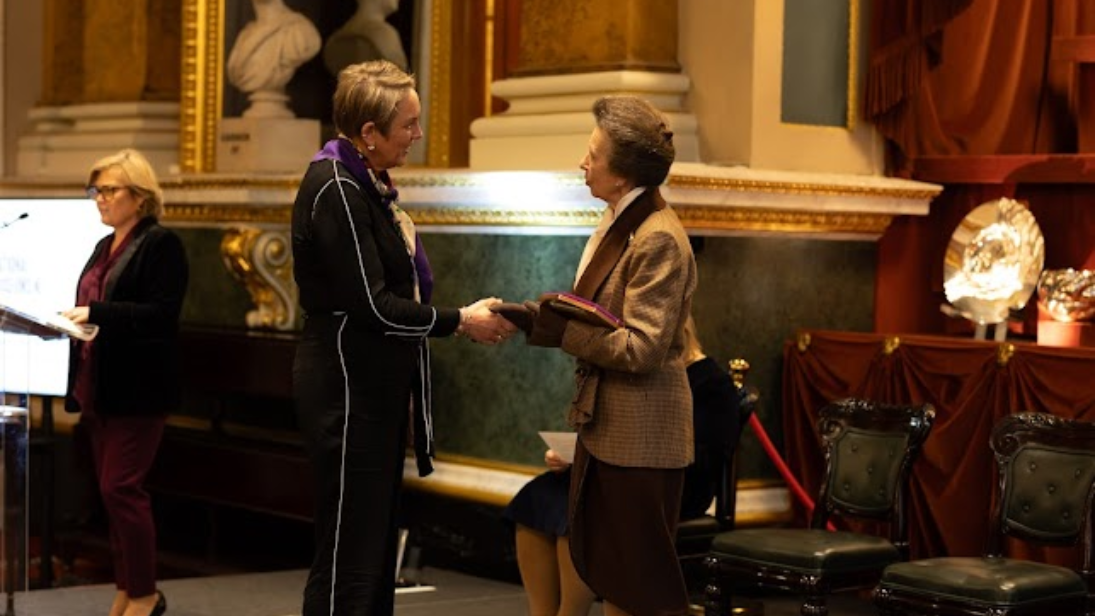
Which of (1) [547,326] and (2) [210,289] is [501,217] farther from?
(1) [547,326]

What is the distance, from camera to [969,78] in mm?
7531

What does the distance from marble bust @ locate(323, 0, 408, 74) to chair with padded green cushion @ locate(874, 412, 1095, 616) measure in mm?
4084

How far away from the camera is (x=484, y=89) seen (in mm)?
8891

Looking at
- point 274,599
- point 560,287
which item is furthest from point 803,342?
point 274,599

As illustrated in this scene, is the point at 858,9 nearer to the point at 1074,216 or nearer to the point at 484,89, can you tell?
the point at 1074,216

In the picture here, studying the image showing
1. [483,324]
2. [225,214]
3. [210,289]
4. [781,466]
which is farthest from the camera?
[210,289]

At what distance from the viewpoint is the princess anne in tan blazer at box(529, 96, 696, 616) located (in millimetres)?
4793

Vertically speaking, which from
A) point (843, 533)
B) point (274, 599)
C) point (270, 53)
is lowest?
point (274, 599)

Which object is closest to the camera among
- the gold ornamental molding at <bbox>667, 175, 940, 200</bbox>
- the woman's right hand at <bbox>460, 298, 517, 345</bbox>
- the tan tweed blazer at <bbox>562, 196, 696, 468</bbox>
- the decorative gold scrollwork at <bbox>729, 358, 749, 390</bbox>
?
the tan tweed blazer at <bbox>562, 196, 696, 468</bbox>

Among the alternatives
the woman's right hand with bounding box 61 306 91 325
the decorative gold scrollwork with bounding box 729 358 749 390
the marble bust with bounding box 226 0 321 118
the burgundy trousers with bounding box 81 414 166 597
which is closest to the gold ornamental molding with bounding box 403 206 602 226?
the decorative gold scrollwork with bounding box 729 358 749 390

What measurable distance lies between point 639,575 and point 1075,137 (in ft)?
10.9

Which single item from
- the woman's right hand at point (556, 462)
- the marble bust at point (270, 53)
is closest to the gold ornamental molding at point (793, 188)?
the woman's right hand at point (556, 462)

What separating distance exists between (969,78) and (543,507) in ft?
9.00

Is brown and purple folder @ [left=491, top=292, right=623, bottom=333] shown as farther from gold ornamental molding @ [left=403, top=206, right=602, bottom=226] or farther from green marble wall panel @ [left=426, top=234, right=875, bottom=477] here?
green marble wall panel @ [left=426, top=234, right=875, bottom=477]
